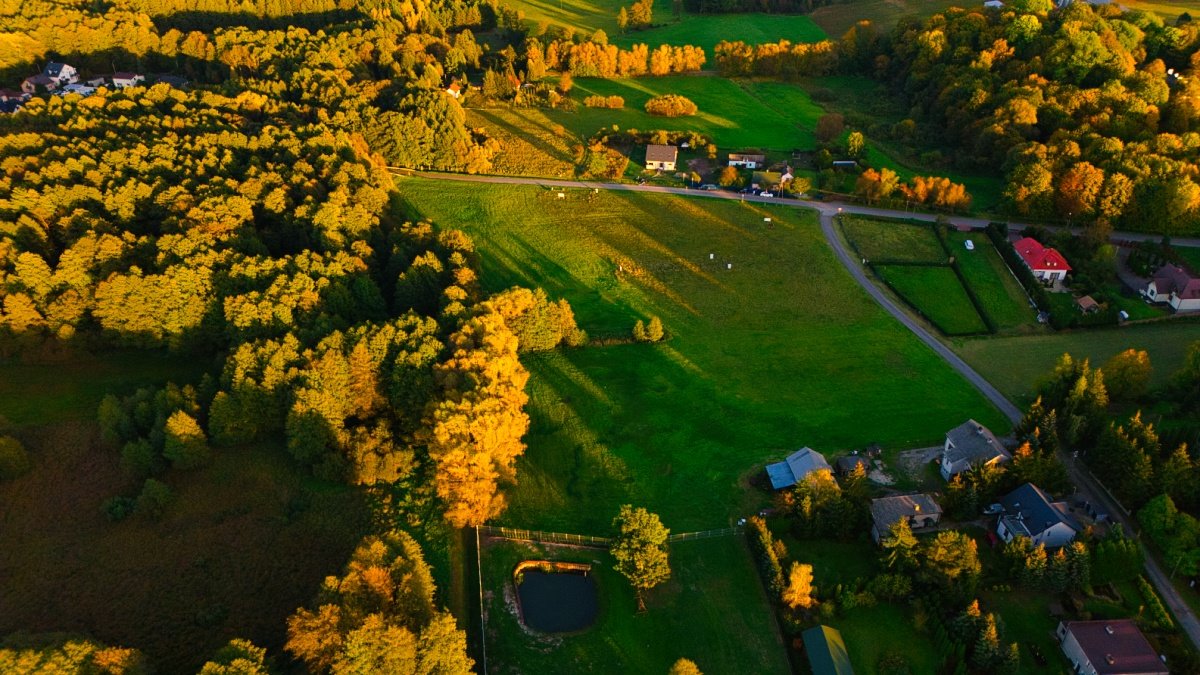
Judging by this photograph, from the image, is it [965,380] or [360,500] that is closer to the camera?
[360,500]

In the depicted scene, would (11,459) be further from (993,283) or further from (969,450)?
(993,283)

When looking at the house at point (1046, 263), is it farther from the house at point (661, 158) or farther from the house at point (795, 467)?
the house at point (661, 158)

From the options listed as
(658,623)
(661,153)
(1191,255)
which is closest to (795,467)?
(658,623)

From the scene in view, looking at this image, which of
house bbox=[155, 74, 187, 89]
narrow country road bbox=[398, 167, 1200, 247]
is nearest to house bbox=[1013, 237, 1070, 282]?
narrow country road bbox=[398, 167, 1200, 247]

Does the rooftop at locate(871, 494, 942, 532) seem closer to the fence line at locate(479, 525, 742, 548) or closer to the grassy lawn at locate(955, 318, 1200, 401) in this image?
the fence line at locate(479, 525, 742, 548)

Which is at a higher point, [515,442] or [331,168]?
[331,168]

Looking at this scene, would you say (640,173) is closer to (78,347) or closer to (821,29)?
(78,347)

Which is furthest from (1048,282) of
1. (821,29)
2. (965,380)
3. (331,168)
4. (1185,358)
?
(821,29)
